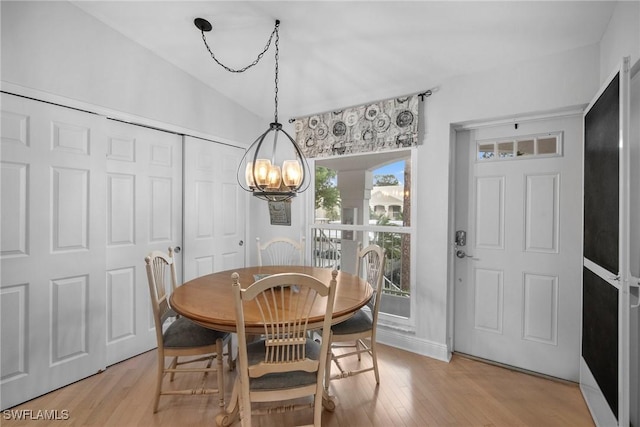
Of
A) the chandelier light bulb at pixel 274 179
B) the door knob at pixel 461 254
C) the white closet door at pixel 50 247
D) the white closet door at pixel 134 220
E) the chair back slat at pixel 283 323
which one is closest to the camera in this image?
the chair back slat at pixel 283 323

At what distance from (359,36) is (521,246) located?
7.06ft

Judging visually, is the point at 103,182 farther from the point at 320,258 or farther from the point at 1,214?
the point at 320,258

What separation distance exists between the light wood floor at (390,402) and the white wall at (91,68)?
218cm

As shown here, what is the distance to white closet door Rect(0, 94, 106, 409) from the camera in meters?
2.02

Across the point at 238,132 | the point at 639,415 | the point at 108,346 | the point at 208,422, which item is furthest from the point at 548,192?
the point at 108,346

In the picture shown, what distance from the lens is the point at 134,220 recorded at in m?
2.76

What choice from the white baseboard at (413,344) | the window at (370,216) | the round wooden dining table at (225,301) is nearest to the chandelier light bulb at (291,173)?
the round wooden dining table at (225,301)

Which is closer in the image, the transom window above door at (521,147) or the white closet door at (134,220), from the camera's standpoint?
the transom window above door at (521,147)

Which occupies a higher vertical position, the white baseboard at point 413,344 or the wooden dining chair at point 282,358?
the wooden dining chair at point 282,358

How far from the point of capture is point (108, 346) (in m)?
2.58

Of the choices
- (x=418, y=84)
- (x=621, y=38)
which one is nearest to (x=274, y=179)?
(x=418, y=84)

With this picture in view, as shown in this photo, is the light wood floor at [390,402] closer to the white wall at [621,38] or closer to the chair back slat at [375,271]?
the chair back slat at [375,271]

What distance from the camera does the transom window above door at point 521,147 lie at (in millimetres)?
2416

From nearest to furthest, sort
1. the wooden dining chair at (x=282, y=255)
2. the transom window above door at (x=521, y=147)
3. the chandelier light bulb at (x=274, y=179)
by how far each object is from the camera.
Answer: the chandelier light bulb at (x=274, y=179) → the transom window above door at (x=521, y=147) → the wooden dining chair at (x=282, y=255)
